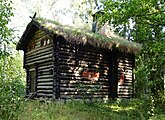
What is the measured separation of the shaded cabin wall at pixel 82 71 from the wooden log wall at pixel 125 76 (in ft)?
4.05

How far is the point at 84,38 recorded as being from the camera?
15375 millimetres

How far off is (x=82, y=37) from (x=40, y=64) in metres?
3.65

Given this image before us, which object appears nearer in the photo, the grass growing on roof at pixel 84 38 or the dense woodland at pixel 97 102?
the dense woodland at pixel 97 102

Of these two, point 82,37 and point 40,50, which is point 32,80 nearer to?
point 40,50

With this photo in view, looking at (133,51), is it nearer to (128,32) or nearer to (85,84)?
(85,84)

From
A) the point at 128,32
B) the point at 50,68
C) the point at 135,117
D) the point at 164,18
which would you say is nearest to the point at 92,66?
the point at 50,68

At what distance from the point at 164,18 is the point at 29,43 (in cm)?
1064

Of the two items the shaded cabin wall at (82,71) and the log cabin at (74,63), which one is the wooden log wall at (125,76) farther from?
the shaded cabin wall at (82,71)

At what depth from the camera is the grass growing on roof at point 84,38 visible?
48.5 ft

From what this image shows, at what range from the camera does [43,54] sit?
16.5 metres

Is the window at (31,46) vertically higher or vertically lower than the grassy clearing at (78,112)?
higher

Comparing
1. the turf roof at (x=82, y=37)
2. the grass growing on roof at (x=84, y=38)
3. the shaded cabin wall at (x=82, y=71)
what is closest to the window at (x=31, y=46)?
the turf roof at (x=82, y=37)

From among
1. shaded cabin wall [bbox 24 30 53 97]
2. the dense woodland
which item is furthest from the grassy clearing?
shaded cabin wall [bbox 24 30 53 97]

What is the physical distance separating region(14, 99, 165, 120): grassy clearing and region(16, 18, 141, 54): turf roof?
362 cm
